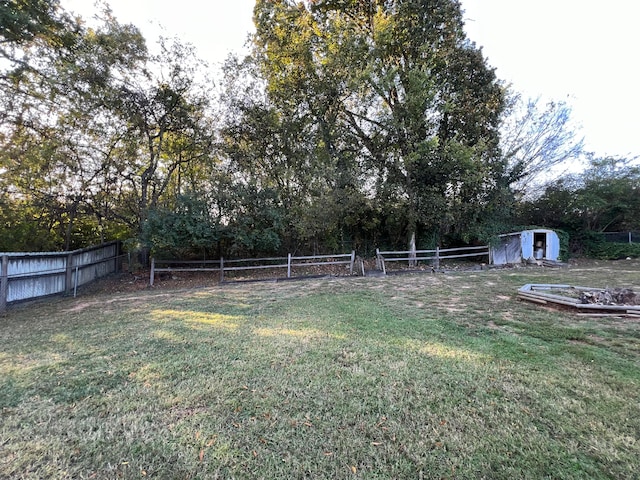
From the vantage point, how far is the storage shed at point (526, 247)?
13.1 meters

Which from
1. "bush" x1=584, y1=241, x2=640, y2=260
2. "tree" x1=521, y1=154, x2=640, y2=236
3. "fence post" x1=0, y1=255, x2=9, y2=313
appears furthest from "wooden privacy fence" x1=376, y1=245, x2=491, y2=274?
"fence post" x1=0, y1=255, x2=9, y2=313

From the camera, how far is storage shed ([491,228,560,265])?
1310 centimetres

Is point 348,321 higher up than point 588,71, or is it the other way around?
point 588,71

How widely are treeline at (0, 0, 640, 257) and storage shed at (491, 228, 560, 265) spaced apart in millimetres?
898

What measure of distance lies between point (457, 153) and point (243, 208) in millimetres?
8583

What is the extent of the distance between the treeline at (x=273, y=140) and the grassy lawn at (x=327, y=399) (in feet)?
23.9

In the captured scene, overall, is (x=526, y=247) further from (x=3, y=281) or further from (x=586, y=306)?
(x=3, y=281)

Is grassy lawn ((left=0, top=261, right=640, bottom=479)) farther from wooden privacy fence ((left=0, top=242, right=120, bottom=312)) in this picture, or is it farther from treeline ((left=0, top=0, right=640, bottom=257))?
Answer: treeline ((left=0, top=0, right=640, bottom=257))

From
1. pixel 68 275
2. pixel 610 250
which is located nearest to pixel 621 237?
pixel 610 250

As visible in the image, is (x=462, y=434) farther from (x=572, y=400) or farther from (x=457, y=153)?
(x=457, y=153)

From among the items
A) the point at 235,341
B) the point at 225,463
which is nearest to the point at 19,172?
the point at 235,341

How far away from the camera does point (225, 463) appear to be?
5.40 feet

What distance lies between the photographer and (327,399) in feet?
7.54

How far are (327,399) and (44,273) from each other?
881 cm
